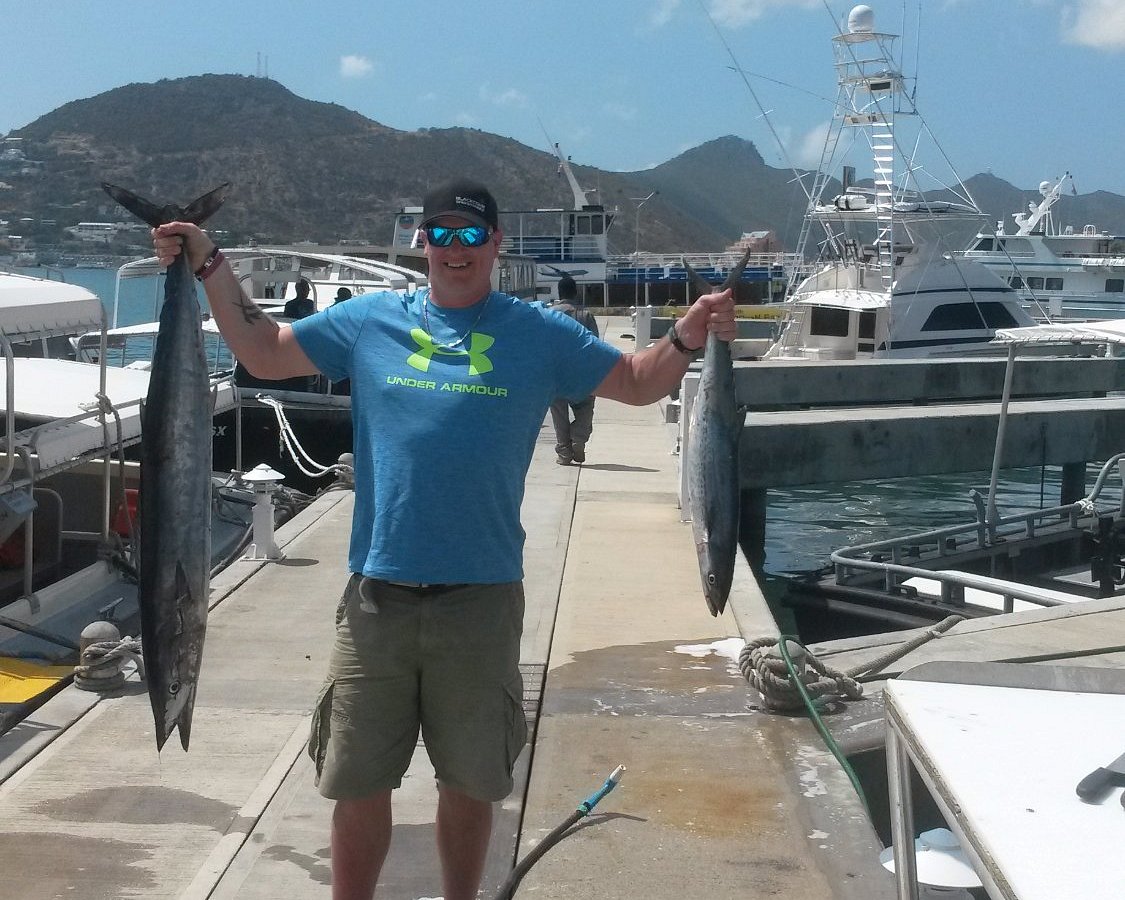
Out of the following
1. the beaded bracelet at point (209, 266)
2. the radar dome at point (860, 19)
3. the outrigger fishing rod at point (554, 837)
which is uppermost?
the radar dome at point (860, 19)

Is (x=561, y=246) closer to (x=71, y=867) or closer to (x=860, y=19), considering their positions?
(x=860, y=19)

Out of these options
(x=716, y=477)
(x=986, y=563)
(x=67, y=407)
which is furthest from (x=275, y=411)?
(x=716, y=477)

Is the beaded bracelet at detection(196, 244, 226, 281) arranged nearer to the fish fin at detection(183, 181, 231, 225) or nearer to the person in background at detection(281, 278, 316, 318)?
the fish fin at detection(183, 181, 231, 225)

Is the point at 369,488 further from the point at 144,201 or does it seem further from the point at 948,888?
the point at 948,888

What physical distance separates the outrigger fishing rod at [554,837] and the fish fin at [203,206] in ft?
6.37

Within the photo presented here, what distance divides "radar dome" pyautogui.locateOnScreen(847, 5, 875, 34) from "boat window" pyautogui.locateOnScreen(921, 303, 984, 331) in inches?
231

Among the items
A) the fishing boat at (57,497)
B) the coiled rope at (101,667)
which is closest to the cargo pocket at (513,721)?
the fishing boat at (57,497)

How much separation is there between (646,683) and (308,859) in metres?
1.88

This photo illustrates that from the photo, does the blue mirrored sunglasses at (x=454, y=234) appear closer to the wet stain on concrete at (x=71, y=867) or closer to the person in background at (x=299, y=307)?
the wet stain on concrete at (x=71, y=867)

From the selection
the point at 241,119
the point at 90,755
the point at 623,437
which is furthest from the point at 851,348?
the point at 241,119

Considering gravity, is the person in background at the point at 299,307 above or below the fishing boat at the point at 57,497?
above

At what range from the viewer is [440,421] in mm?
2787

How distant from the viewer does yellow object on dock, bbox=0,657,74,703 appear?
204 inches

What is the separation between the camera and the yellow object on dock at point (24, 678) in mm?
5184
